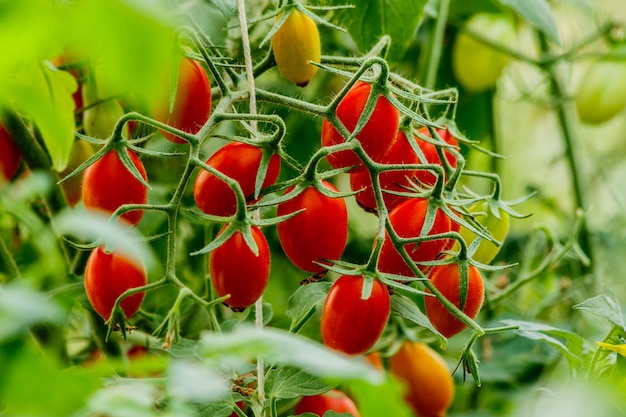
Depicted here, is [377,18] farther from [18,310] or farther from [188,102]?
[18,310]

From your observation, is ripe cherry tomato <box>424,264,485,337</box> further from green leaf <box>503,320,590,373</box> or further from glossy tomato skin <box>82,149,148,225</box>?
glossy tomato skin <box>82,149,148,225</box>

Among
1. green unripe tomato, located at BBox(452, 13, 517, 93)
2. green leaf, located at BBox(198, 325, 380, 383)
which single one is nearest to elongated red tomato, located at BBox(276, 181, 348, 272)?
green leaf, located at BBox(198, 325, 380, 383)

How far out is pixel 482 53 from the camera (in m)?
1.15

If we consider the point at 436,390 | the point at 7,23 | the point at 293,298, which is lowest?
the point at 436,390

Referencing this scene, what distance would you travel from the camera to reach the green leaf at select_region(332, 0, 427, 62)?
2.43ft

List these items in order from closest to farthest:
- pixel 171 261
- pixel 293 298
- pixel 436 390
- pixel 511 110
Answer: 1. pixel 171 261
2. pixel 293 298
3. pixel 436 390
4. pixel 511 110

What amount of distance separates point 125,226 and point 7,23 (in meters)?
0.29

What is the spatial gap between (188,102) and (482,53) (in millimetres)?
720

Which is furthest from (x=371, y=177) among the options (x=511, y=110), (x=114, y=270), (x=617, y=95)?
(x=511, y=110)

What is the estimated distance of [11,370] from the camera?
0.90ft

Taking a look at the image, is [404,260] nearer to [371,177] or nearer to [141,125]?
[371,177]

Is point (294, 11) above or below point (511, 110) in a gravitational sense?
above

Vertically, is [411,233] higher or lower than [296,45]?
lower

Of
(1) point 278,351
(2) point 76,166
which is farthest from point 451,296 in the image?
(2) point 76,166
